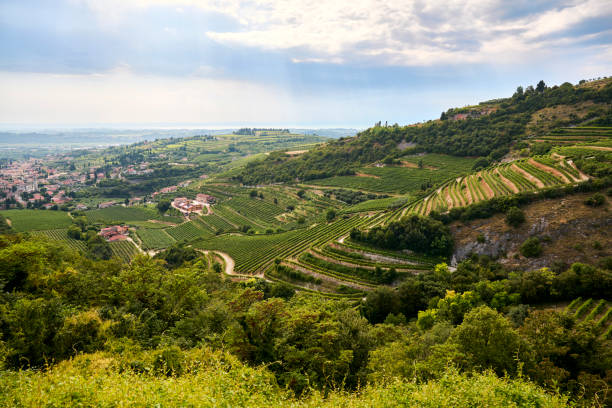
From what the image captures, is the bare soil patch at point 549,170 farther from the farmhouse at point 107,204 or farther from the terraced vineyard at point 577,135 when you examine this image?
the farmhouse at point 107,204

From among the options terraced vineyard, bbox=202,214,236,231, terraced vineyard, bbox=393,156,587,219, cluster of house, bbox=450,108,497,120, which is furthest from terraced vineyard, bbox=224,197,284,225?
cluster of house, bbox=450,108,497,120

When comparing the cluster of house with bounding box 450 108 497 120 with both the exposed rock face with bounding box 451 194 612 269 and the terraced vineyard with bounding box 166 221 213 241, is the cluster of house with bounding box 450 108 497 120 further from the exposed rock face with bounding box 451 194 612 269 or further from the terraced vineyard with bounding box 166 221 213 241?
the terraced vineyard with bounding box 166 221 213 241

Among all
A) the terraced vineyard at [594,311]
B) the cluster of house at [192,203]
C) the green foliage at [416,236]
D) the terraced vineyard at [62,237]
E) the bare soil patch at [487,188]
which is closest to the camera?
the terraced vineyard at [594,311]

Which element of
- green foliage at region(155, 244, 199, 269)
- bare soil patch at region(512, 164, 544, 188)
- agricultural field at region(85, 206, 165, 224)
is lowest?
agricultural field at region(85, 206, 165, 224)

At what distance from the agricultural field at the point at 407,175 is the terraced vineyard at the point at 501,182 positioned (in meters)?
11.1

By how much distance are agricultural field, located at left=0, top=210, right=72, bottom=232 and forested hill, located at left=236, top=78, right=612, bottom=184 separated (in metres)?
69.9

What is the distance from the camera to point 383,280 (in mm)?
47469

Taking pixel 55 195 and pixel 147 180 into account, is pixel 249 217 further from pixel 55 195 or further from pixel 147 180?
pixel 55 195

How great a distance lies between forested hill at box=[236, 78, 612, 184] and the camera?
88562 mm

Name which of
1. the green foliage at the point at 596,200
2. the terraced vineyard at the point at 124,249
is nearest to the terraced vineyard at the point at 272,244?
the terraced vineyard at the point at 124,249

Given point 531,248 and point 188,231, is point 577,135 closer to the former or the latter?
point 531,248

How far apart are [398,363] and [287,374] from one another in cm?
664

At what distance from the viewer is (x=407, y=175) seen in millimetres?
95250

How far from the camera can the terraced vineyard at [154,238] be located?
8888 centimetres
